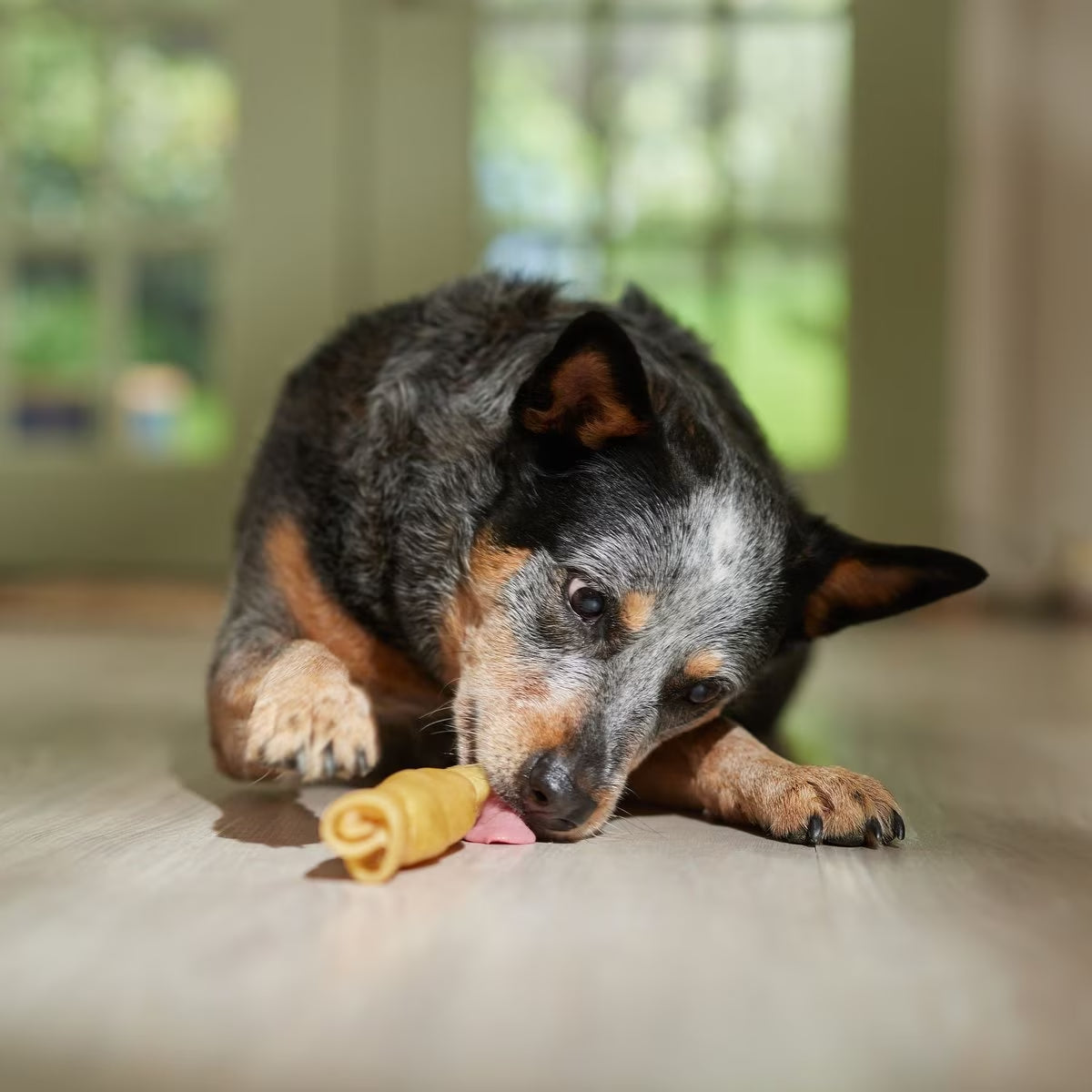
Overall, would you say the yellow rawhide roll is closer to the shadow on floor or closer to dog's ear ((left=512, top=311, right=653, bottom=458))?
the shadow on floor

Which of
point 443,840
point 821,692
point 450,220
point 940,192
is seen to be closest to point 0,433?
point 450,220

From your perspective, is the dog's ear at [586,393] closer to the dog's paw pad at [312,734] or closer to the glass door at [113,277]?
the dog's paw pad at [312,734]

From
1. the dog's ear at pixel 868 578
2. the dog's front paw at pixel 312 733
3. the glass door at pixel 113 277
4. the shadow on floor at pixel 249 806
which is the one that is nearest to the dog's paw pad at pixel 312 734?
the dog's front paw at pixel 312 733

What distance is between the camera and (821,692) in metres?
3.11

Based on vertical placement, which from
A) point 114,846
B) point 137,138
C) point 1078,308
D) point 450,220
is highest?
point 137,138

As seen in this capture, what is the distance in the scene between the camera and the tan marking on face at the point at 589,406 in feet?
5.11

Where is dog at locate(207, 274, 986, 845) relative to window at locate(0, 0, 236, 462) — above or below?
below

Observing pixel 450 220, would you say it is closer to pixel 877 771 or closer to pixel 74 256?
pixel 74 256

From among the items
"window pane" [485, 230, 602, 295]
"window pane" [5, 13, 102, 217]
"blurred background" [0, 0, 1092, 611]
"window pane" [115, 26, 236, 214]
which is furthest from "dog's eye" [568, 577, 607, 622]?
"window pane" [5, 13, 102, 217]

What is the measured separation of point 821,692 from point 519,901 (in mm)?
2037

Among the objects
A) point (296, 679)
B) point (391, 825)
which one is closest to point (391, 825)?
point (391, 825)

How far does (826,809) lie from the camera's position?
1.52 meters

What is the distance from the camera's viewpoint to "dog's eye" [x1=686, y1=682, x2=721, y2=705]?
164 centimetres

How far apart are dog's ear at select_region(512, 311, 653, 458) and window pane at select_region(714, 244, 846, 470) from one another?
3.36 metres
